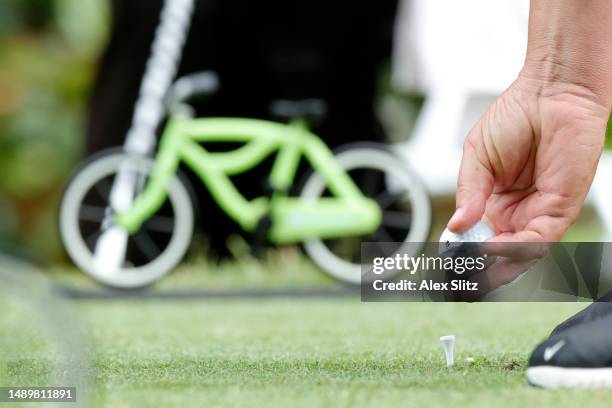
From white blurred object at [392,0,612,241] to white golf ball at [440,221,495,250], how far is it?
106 inches

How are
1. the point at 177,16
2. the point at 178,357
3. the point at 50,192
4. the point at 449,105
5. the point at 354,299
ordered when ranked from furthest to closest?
the point at 50,192, the point at 449,105, the point at 177,16, the point at 354,299, the point at 178,357

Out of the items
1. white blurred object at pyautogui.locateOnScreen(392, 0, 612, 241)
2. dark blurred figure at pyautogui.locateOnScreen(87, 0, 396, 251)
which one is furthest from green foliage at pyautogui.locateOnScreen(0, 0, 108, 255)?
white blurred object at pyautogui.locateOnScreen(392, 0, 612, 241)

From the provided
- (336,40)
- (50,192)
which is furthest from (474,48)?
(50,192)

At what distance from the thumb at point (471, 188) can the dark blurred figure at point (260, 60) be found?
2775 millimetres

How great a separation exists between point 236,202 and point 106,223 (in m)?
0.43

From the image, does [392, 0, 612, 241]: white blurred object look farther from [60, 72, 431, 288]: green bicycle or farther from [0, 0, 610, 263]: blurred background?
[60, 72, 431, 288]: green bicycle

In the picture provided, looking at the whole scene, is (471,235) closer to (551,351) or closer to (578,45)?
(551,351)

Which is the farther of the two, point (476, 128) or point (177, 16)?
point (177, 16)

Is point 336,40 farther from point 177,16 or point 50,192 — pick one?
point 50,192

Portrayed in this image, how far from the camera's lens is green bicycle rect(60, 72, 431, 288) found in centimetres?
335

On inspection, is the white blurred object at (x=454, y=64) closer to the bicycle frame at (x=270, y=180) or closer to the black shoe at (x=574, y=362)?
the bicycle frame at (x=270, y=180)

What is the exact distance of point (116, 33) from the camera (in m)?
4.13

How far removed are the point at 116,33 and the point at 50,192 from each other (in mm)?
2387

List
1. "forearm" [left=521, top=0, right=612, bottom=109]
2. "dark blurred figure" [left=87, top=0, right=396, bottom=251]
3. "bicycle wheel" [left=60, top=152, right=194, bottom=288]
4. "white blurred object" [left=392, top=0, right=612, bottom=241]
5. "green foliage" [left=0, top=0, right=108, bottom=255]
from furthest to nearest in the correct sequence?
1. "green foliage" [left=0, top=0, right=108, bottom=255]
2. "white blurred object" [left=392, top=0, right=612, bottom=241]
3. "dark blurred figure" [left=87, top=0, right=396, bottom=251]
4. "bicycle wheel" [left=60, top=152, right=194, bottom=288]
5. "forearm" [left=521, top=0, right=612, bottom=109]
